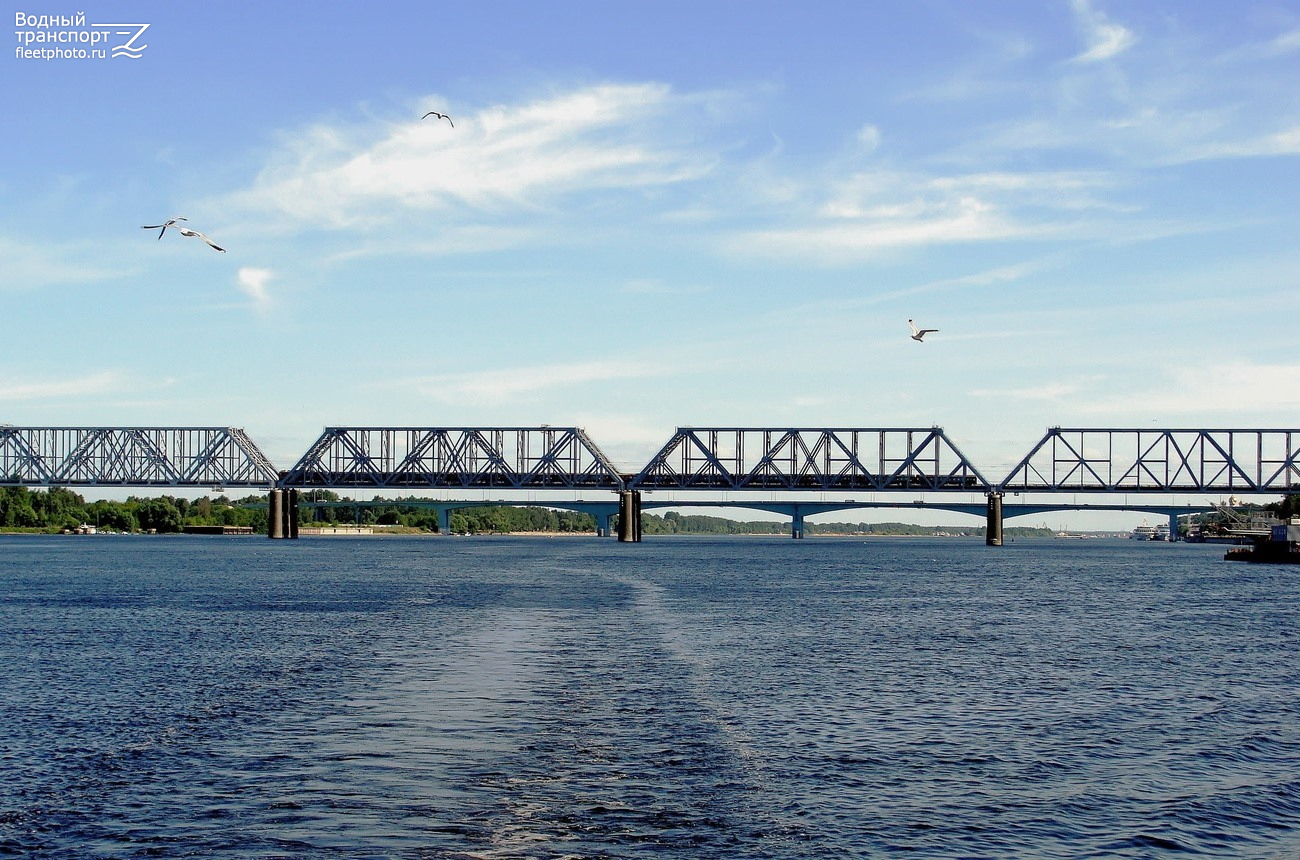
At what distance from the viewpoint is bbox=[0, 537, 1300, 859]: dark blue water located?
909 inches

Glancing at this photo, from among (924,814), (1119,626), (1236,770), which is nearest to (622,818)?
(924,814)

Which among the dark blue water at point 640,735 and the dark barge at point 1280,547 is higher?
the dark blue water at point 640,735

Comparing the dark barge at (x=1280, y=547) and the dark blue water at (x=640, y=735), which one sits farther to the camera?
the dark barge at (x=1280, y=547)

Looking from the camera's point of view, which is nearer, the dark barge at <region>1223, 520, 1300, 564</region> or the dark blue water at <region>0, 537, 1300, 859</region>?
the dark blue water at <region>0, 537, 1300, 859</region>

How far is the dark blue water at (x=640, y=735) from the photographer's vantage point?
909 inches

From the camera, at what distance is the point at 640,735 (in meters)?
31.9

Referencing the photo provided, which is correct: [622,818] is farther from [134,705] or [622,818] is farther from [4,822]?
[134,705]

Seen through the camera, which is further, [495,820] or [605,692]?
[605,692]

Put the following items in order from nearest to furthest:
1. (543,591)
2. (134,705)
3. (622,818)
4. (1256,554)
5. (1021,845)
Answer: (1021,845)
(622,818)
(134,705)
(543,591)
(1256,554)

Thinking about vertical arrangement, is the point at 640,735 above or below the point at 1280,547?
above

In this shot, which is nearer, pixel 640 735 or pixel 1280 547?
pixel 640 735

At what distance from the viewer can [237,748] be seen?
30.1 meters

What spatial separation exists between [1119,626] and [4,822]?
54805 millimetres

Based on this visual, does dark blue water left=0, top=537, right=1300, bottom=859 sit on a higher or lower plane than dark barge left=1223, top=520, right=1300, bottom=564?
higher
